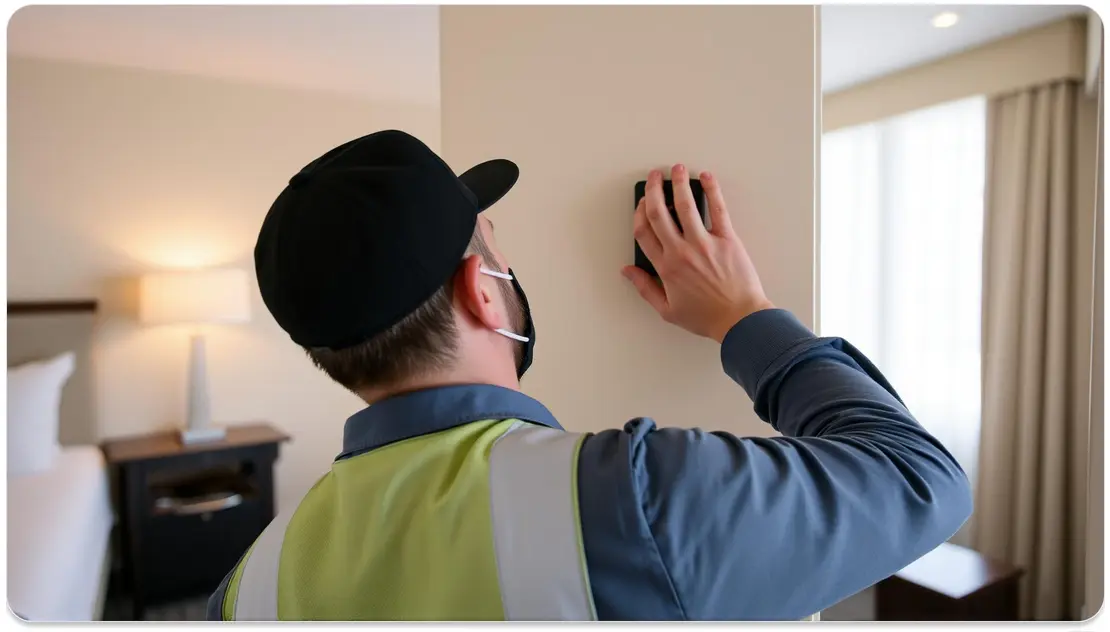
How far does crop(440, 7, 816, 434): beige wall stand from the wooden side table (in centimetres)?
160

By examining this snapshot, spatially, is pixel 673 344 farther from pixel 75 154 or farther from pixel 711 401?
pixel 75 154

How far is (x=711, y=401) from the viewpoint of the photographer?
80 centimetres

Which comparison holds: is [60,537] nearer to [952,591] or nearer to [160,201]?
[160,201]

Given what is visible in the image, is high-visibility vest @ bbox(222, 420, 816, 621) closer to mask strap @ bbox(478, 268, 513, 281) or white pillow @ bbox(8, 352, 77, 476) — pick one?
mask strap @ bbox(478, 268, 513, 281)

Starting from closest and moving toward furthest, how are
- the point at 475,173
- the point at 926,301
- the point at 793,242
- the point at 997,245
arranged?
1. the point at 475,173
2. the point at 793,242
3. the point at 997,245
4. the point at 926,301

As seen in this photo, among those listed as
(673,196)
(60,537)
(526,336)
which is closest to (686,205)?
(673,196)

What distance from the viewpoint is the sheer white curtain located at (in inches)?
114

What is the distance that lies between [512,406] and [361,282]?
14 cm

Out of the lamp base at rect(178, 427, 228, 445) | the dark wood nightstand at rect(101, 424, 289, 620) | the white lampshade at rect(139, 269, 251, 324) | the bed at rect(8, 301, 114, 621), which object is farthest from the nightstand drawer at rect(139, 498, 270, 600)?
the white lampshade at rect(139, 269, 251, 324)

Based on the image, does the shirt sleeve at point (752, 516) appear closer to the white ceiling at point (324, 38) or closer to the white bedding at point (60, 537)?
the white bedding at point (60, 537)

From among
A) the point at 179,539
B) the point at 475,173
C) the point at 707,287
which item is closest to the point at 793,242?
the point at 707,287

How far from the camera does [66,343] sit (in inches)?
112

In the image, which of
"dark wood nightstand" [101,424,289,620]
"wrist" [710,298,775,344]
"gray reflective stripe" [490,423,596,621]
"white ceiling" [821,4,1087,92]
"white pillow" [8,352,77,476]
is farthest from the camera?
"dark wood nightstand" [101,424,289,620]

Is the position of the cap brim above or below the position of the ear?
above
